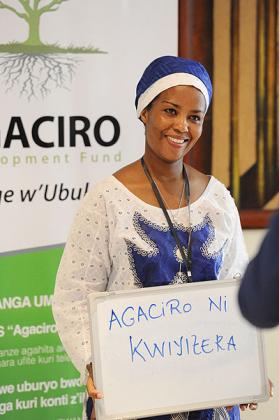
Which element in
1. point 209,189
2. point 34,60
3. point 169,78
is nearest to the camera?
point 169,78

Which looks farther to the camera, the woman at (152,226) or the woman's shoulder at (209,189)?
the woman's shoulder at (209,189)

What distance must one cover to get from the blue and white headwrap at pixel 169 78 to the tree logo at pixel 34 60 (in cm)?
90

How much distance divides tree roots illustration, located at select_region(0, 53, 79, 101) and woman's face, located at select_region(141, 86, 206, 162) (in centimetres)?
93

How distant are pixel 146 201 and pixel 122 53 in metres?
A: 1.08

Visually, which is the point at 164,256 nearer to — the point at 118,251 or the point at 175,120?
the point at 118,251

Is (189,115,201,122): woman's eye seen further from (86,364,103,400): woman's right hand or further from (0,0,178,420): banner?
(0,0,178,420): banner

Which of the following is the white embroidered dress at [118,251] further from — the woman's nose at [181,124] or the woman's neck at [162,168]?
the woman's nose at [181,124]

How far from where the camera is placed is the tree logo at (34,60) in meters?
2.79

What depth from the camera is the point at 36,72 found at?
2822mm

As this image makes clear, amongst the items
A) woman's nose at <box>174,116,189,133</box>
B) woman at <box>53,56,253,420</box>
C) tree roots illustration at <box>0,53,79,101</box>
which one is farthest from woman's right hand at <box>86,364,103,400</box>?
tree roots illustration at <box>0,53,79,101</box>

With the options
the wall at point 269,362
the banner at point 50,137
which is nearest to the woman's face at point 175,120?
the banner at point 50,137

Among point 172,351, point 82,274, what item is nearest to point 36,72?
point 82,274

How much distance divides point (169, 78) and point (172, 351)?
2.19 ft

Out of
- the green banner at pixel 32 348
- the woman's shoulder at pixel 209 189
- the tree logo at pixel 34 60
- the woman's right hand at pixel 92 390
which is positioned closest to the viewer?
the woman's right hand at pixel 92 390
